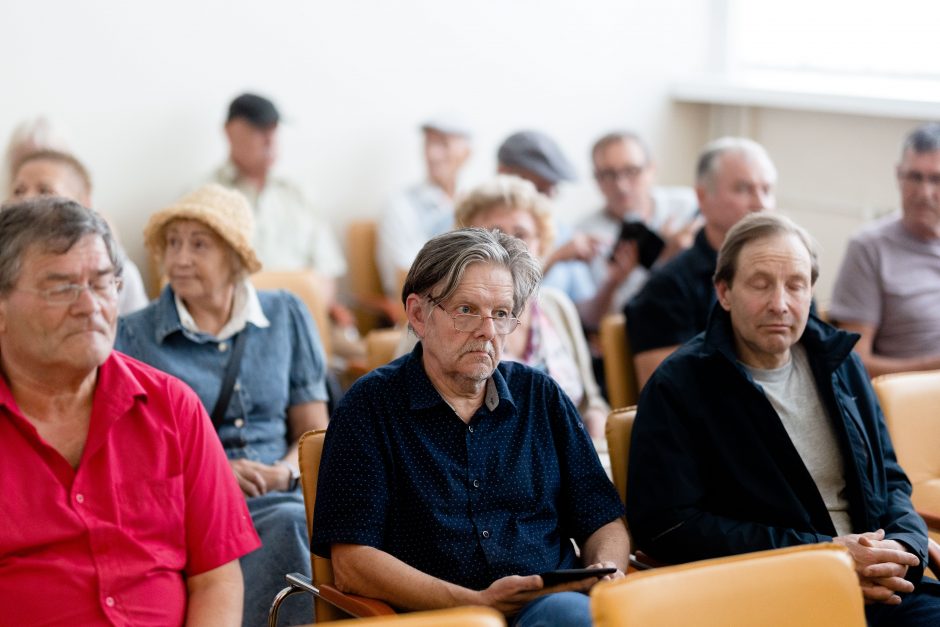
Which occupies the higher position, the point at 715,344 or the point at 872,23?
the point at 872,23

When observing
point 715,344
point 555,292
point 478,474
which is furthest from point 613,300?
point 478,474

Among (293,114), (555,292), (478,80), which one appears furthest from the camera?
(478,80)

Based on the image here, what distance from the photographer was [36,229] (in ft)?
6.73

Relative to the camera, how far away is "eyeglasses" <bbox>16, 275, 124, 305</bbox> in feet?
6.72

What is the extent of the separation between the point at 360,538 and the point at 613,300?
7.38 ft

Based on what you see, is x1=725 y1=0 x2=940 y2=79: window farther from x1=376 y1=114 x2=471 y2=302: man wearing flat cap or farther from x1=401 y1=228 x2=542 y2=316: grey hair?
x1=401 y1=228 x2=542 y2=316: grey hair

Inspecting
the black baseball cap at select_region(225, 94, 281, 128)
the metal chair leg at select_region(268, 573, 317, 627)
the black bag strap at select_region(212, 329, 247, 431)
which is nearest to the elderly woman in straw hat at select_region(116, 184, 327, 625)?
the black bag strap at select_region(212, 329, 247, 431)

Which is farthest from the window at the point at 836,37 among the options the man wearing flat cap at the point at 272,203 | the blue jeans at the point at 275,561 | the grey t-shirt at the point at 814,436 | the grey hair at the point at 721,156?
the blue jeans at the point at 275,561

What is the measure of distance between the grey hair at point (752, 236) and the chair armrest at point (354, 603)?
1.02 metres

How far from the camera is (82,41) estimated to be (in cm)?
459

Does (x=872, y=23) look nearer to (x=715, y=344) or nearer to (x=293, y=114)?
(x=293, y=114)

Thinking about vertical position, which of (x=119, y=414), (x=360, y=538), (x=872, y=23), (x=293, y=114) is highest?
(x=872, y=23)

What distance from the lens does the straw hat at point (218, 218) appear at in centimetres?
296

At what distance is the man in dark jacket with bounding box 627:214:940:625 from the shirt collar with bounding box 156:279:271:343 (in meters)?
1.06
